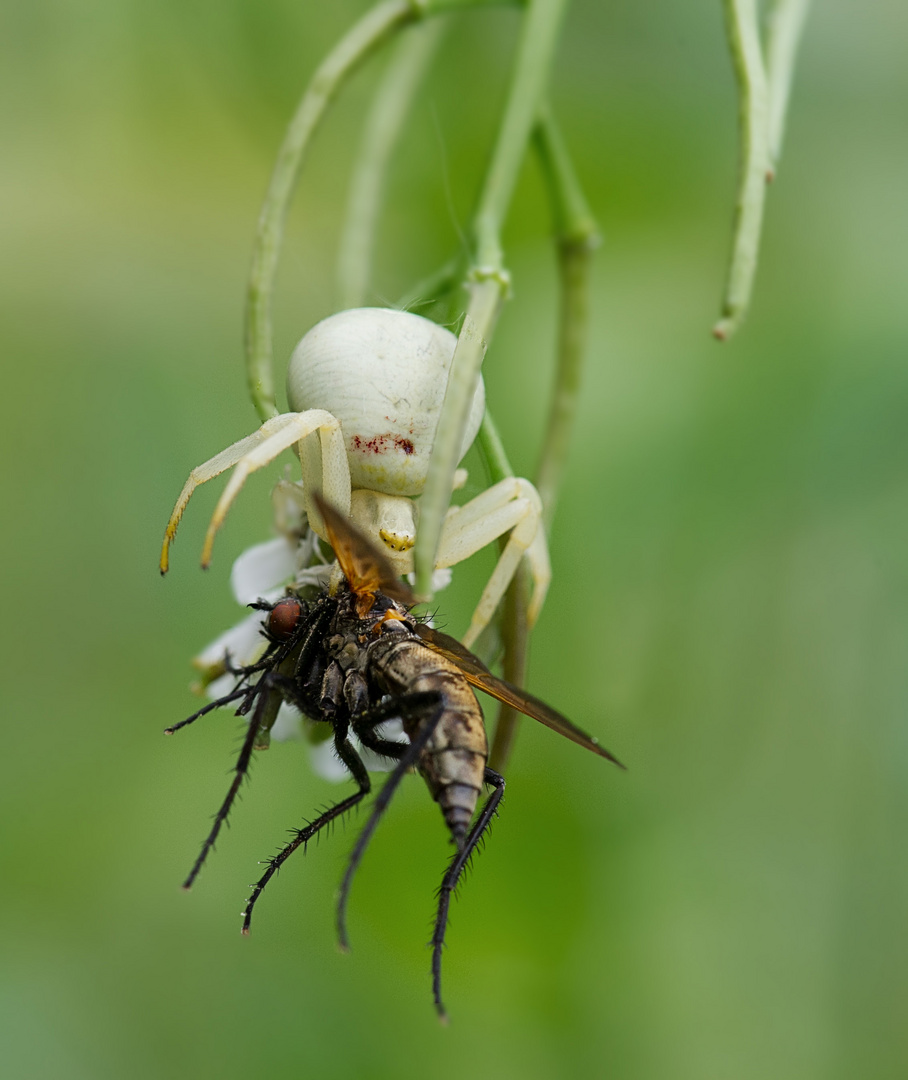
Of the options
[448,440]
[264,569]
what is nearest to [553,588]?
[264,569]

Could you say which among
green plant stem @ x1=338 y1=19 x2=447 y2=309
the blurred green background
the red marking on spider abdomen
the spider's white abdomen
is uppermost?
green plant stem @ x1=338 y1=19 x2=447 y2=309

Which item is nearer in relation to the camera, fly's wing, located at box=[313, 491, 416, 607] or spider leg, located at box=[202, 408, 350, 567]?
fly's wing, located at box=[313, 491, 416, 607]

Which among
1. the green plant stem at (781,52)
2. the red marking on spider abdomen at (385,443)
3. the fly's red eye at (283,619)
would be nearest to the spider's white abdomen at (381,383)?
the red marking on spider abdomen at (385,443)

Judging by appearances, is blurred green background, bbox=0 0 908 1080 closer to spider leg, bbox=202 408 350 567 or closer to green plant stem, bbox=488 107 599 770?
green plant stem, bbox=488 107 599 770

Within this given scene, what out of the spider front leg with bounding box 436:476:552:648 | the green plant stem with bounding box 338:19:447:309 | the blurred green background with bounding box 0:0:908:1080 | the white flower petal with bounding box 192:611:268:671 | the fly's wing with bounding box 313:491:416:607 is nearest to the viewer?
the fly's wing with bounding box 313:491:416:607

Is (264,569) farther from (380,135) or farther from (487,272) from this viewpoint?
(380,135)

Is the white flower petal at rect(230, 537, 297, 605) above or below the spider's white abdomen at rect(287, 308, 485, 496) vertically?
below

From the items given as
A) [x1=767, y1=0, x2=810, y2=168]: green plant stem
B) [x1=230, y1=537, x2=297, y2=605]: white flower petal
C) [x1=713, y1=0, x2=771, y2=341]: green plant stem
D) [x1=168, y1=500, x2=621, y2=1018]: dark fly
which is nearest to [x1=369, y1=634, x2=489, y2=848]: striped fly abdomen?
[x1=168, y1=500, x2=621, y2=1018]: dark fly
